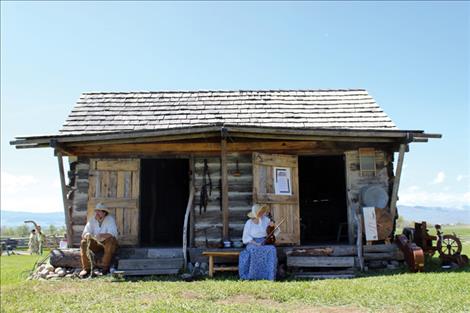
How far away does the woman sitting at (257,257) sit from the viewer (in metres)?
8.03

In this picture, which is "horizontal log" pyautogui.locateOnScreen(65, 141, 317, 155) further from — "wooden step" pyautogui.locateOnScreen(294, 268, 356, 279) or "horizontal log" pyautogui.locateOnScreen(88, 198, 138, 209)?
"wooden step" pyautogui.locateOnScreen(294, 268, 356, 279)

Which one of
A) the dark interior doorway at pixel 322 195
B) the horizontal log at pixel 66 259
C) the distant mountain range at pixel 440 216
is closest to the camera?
the horizontal log at pixel 66 259

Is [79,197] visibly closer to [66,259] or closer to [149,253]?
[66,259]

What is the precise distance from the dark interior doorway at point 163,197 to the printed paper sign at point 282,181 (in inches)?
208

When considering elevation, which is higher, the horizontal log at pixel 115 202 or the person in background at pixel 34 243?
the horizontal log at pixel 115 202

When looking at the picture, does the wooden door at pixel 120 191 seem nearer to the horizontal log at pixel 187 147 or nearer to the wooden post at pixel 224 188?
the horizontal log at pixel 187 147

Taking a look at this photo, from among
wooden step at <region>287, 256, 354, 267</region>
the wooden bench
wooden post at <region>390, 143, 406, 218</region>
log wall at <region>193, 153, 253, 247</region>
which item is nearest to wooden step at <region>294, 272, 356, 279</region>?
wooden step at <region>287, 256, 354, 267</region>

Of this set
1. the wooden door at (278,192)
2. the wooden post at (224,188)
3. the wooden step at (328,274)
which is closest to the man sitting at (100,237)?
the wooden post at (224,188)

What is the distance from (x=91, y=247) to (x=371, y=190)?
571 centimetres

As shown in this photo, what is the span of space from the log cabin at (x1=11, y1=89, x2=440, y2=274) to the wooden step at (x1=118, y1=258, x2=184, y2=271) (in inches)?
13.5

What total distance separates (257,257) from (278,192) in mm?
1942

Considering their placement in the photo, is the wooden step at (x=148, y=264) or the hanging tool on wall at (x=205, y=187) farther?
the hanging tool on wall at (x=205, y=187)

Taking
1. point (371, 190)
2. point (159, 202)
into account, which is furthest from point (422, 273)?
point (159, 202)

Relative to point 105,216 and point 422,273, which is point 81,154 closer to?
point 105,216
